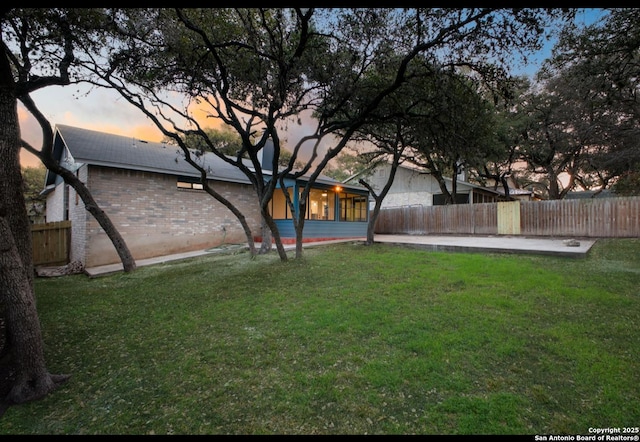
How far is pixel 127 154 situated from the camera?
32.6 feet

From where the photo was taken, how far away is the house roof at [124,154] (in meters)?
8.78

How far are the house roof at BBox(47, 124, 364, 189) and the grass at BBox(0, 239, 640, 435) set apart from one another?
510cm

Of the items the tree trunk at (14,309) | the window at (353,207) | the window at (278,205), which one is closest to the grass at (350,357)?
the tree trunk at (14,309)

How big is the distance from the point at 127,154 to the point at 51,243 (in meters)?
3.93

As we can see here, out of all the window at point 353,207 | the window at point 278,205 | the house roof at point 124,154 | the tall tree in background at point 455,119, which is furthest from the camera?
the window at point 353,207

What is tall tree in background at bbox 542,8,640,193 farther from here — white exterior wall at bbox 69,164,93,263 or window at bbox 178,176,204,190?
white exterior wall at bbox 69,164,93,263

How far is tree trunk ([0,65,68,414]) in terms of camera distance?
218cm

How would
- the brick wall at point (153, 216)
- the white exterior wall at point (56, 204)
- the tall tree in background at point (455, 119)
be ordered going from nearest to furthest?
the tall tree in background at point (455, 119), the brick wall at point (153, 216), the white exterior wall at point (56, 204)

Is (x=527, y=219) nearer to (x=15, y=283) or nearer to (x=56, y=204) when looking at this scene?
(x=15, y=283)

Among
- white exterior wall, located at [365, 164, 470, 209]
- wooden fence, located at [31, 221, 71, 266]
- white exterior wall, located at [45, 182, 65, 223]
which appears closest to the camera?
wooden fence, located at [31, 221, 71, 266]

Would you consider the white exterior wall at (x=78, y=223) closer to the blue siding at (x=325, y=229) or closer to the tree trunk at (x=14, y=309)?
the blue siding at (x=325, y=229)

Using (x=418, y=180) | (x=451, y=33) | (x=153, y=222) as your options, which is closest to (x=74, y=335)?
(x=153, y=222)

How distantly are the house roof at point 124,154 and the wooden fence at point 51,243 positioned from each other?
9.30 feet

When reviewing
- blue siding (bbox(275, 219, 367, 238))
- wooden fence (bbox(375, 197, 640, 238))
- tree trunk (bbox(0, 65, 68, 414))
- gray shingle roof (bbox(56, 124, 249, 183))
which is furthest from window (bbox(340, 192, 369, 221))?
tree trunk (bbox(0, 65, 68, 414))
